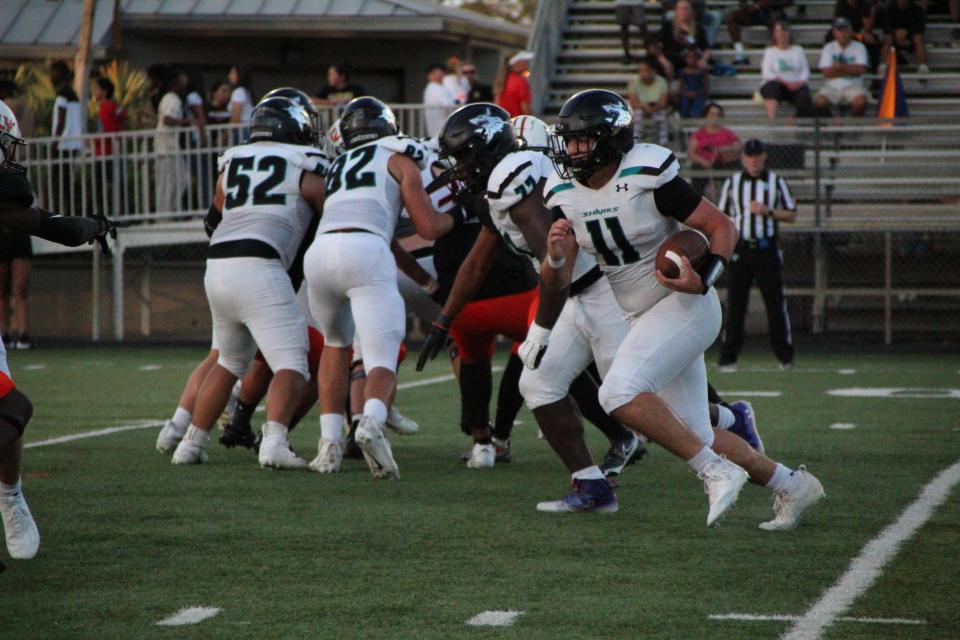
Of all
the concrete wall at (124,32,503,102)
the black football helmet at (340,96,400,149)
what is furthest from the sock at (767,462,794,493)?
the concrete wall at (124,32,503,102)

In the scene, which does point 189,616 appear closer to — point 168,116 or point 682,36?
point 168,116

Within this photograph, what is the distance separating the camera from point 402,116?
16.8 metres

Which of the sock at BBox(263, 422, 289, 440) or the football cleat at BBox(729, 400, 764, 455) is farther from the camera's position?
the sock at BBox(263, 422, 289, 440)

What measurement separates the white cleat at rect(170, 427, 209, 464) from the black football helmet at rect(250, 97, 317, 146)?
1.44 m

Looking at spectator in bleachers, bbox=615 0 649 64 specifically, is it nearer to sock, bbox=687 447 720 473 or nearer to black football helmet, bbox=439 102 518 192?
black football helmet, bbox=439 102 518 192

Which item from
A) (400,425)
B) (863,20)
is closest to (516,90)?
(863,20)

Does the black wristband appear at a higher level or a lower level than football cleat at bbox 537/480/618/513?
higher

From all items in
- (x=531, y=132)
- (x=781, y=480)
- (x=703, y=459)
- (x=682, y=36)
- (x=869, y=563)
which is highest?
(x=682, y=36)

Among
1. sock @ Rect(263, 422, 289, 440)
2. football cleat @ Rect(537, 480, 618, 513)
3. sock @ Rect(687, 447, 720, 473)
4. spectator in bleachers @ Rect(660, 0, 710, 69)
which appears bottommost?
sock @ Rect(263, 422, 289, 440)

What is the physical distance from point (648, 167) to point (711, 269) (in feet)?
1.47

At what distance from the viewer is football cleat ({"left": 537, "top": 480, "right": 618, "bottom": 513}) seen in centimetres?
597

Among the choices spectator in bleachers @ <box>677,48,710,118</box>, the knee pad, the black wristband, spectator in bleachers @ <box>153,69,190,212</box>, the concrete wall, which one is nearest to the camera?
the knee pad

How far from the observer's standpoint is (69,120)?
55.2ft

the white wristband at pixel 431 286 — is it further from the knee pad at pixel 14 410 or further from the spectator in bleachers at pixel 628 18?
the spectator in bleachers at pixel 628 18
